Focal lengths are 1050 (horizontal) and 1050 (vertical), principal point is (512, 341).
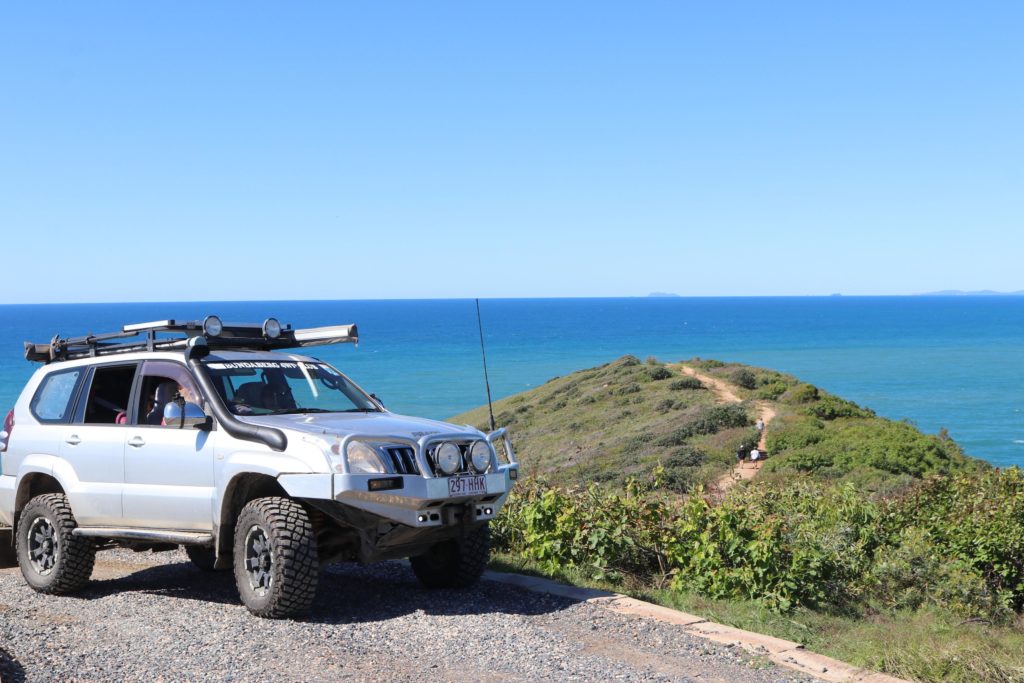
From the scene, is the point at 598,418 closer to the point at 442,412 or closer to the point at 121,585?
the point at 442,412

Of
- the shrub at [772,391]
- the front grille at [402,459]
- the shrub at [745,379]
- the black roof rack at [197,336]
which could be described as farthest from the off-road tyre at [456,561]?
the shrub at [745,379]

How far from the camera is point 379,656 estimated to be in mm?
6461

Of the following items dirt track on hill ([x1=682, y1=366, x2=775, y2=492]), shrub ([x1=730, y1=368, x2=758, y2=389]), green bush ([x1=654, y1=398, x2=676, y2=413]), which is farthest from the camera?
shrub ([x1=730, y1=368, x2=758, y2=389])

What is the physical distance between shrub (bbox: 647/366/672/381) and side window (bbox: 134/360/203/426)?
40184 millimetres

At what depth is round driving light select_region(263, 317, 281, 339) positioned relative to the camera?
28.7 feet

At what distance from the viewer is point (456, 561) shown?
26.9 ft

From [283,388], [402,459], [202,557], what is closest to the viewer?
[402,459]

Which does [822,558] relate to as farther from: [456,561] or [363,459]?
[363,459]

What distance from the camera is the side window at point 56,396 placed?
8.77 metres

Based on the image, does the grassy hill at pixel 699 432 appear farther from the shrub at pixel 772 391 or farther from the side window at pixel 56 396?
the side window at pixel 56 396

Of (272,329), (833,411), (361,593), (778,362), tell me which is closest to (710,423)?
(833,411)

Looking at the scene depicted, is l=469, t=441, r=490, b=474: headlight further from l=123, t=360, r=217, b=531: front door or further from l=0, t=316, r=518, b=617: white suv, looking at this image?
l=123, t=360, r=217, b=531: front door

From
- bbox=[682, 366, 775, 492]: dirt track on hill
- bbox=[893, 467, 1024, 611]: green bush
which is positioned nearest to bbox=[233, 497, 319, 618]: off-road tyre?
bbox=[893, 467, 1024, 611]: green bush

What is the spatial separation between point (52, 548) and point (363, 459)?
3.18 metres
